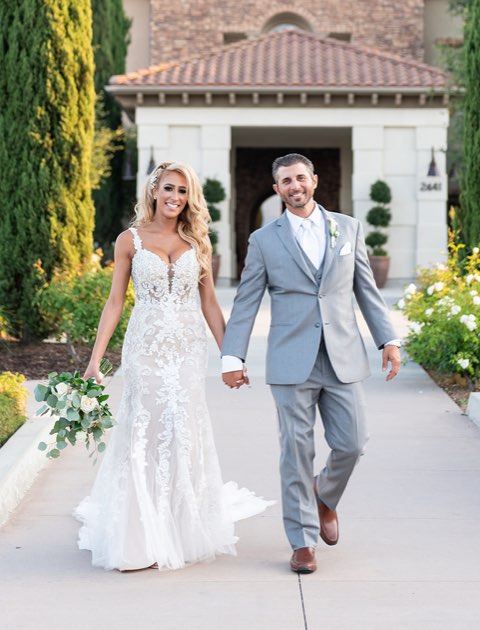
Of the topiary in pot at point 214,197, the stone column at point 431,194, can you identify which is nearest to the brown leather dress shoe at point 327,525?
the topiary in pot at point 214,197

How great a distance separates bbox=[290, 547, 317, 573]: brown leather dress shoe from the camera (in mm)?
5004

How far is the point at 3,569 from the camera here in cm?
518

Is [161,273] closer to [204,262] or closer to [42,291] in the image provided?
[204,262]

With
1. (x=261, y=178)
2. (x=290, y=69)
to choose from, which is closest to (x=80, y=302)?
(x=290, y=69)

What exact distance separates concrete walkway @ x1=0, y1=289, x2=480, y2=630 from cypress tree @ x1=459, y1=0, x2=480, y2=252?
5.68 meters

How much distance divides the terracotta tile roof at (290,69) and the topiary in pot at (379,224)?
2362 mm

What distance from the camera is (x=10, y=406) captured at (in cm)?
784

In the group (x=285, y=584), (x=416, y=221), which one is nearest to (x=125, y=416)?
(x=285, y=584)

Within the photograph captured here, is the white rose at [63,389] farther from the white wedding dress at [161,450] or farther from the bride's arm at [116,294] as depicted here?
the white wedding dress at [161,450]

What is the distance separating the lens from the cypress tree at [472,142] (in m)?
13.1

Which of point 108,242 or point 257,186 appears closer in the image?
point 108,242

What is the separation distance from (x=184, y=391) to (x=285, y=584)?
3.62 feet

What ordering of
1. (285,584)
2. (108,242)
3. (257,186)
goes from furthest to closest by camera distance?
(257,186) → (108,242) → (285,584)

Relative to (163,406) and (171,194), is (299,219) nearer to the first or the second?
(171,194)
